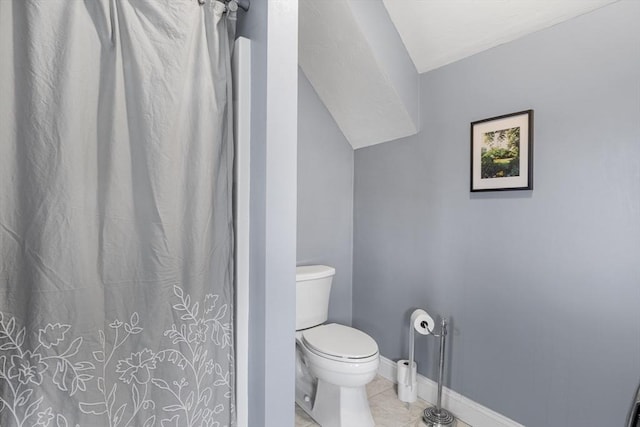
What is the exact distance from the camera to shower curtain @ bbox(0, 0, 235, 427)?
0.90 m

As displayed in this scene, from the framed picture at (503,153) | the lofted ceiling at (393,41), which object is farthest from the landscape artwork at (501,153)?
the lofted ceiling at (393,41)

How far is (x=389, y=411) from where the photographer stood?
204cm

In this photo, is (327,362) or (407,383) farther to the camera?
(407,383)

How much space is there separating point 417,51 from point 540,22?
0.66 m

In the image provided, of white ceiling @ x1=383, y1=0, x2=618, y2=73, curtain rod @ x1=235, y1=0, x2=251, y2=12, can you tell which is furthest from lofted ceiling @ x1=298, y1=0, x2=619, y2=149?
curtain rod @ x1=235, y1=0, x2=251, y2=12

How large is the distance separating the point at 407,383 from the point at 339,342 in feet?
1.90

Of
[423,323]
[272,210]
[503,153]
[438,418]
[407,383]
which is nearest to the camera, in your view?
[272,210]

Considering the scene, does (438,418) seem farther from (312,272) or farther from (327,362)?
(312,272)

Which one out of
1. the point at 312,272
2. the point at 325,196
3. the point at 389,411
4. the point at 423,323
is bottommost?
the point at 389,411

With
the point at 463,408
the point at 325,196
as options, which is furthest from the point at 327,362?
the point at 325,196

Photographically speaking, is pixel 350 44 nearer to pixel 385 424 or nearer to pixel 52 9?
pixel 52 9

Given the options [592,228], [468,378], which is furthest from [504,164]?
[468,378]

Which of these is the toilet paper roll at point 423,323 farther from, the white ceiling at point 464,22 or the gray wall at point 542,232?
the white ceiling at point 464,22

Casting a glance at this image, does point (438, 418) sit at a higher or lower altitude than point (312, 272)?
lower
